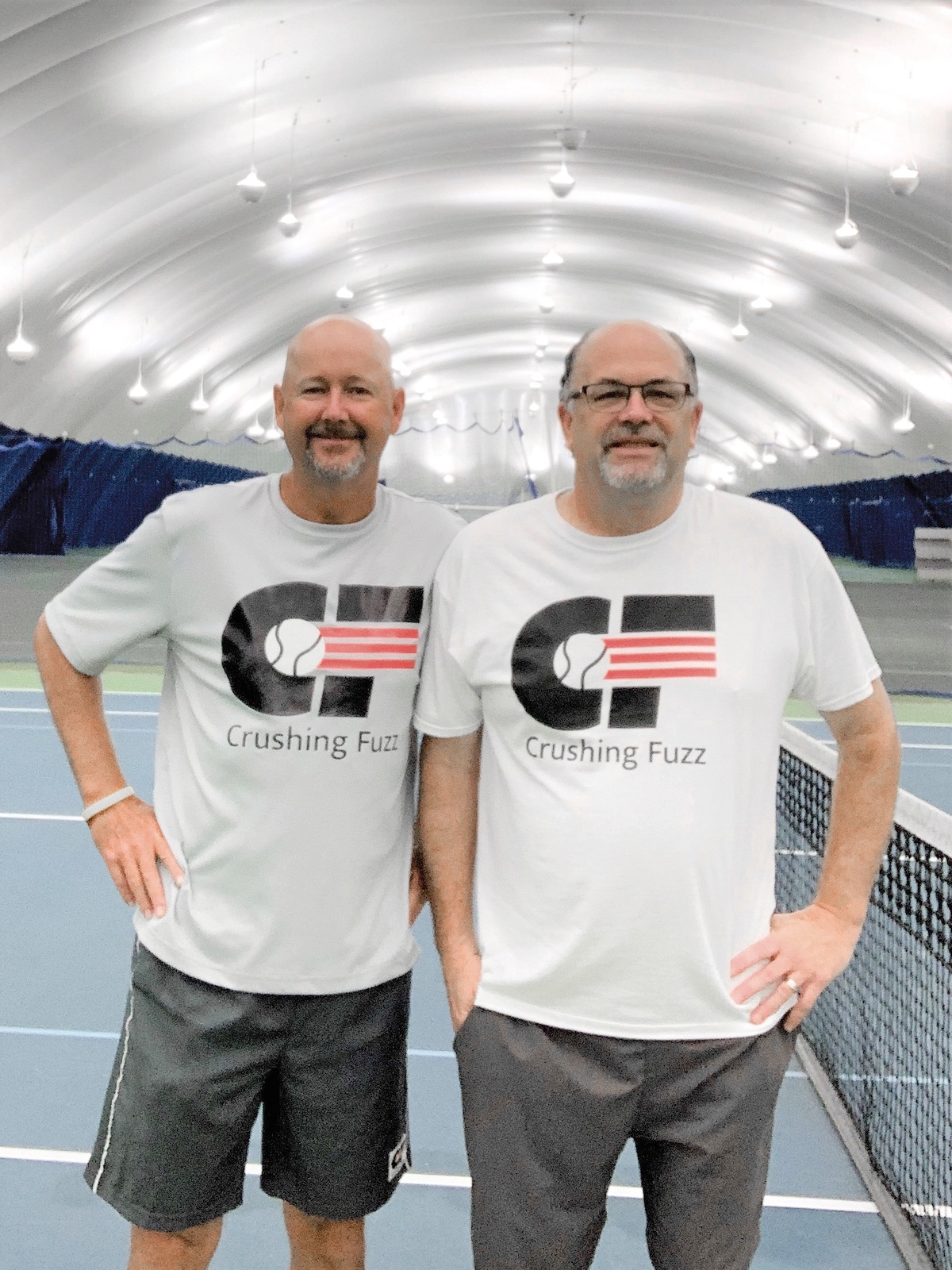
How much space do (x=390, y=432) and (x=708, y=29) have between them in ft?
49.0

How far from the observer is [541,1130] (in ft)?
6.43

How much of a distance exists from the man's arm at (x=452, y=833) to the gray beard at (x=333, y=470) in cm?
42

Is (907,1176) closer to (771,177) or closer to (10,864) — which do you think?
(10,864)

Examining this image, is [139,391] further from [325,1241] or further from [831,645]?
[831,645]

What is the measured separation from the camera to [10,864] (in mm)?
6324

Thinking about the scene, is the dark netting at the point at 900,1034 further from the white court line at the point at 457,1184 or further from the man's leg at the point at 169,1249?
the man's leg at the point at 169,1249

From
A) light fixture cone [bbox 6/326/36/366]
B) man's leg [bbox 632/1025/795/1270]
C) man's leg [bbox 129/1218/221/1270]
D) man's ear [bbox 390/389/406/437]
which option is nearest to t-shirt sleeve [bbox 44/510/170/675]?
man's ear [bbox 390/389/406/437]

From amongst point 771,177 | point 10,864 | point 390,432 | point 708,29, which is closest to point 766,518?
point 390,432

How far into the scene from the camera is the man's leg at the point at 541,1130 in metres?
1.95

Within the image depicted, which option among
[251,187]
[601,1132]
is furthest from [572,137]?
[601,1132]

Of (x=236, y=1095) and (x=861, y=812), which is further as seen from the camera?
(x=236, y=1095)

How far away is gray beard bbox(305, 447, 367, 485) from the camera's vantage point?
85.0 inches

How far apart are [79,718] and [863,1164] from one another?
2.35 m

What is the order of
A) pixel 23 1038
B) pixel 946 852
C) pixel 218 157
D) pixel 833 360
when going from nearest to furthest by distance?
1. pixel 946 852
2. pixel 23 1038
3. pixel 218 157
4. pixel 833 360
